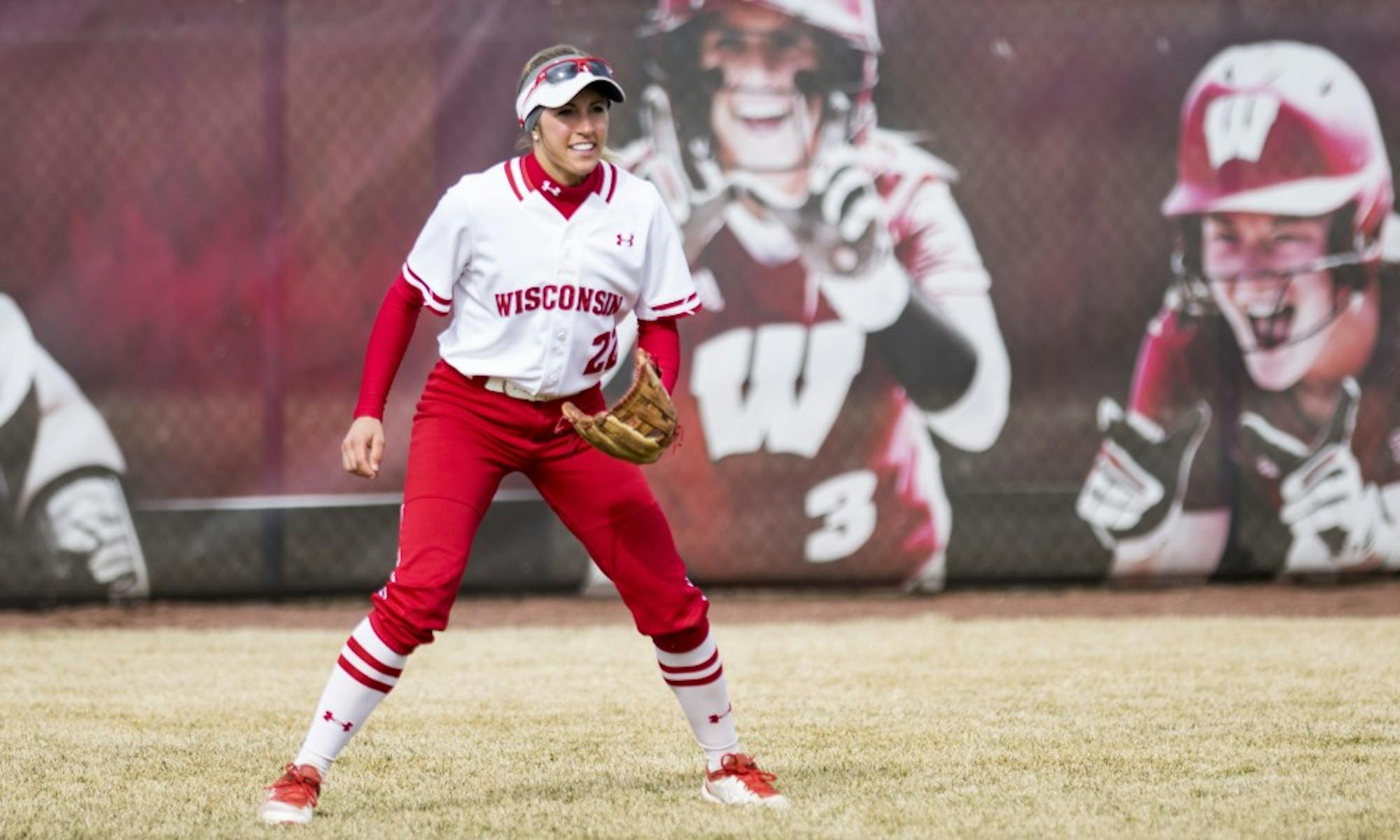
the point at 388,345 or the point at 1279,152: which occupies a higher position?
the point at 1279,152

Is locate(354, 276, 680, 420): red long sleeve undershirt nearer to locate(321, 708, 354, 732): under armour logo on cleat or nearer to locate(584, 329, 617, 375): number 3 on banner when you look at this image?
locate(584, 329, 617, 375): number 3 on banner

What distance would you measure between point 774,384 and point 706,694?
3715 millimetres

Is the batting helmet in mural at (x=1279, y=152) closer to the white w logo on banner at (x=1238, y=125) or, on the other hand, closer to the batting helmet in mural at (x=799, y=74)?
the white w logo on banner at (x=1238, y=125)

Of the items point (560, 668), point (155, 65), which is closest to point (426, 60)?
point (155, 65)

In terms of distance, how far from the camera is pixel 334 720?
14.0 ft

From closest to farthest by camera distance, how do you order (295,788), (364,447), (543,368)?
(295,788)
(364,447)
(543,368)

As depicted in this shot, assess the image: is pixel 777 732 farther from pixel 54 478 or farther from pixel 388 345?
pixel 54 478

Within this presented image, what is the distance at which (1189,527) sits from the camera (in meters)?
8.29

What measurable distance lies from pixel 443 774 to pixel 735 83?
4100mm

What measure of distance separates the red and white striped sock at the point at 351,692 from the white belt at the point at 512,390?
594 mm

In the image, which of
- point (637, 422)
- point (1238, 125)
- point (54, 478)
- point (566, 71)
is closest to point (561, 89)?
point (566, 71)

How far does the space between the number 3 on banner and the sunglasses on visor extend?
22.1 inches

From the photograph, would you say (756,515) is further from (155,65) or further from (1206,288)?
(155,65)

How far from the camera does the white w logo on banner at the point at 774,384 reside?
8.09 meters
